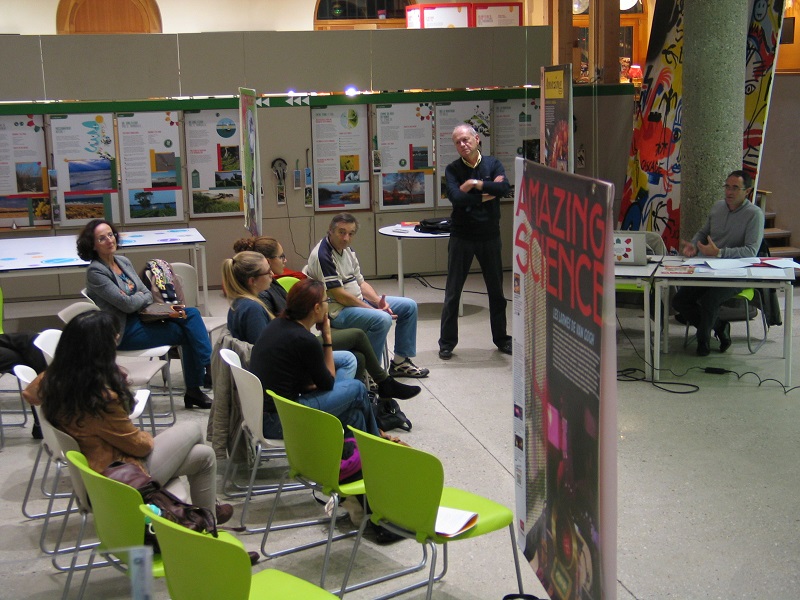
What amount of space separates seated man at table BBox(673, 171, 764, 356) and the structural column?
363 millimetres

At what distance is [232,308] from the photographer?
5363 mm

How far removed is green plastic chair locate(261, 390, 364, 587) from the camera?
3826mm

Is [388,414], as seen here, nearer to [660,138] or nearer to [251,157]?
[251,157]

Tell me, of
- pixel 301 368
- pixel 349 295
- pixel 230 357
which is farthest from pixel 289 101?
pixel 301 368

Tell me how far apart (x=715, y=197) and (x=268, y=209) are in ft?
15.1

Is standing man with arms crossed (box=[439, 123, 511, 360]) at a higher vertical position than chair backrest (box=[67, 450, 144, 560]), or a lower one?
higher

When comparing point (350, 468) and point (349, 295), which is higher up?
point (349, 295)

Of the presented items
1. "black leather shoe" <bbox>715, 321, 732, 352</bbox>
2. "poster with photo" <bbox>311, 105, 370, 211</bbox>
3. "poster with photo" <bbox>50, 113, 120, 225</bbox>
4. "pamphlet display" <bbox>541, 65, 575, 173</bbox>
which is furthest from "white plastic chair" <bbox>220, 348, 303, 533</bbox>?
"poster with photo" <bbox>311, 105, 370, 211</bbox>

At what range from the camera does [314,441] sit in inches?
154

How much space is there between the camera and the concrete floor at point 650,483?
4023 millimetres

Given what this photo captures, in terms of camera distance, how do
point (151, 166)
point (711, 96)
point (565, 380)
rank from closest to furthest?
point (565, 380) < point (711, 96) < point (151, 166)

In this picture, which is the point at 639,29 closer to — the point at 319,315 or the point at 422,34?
the point at 422,34

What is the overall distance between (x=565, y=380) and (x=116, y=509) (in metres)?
1.60

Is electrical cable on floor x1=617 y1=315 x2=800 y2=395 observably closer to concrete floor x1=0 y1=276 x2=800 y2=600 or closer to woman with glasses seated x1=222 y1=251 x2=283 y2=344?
concrete floor x1=0 y1=276 x2=800 y2=600
